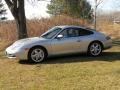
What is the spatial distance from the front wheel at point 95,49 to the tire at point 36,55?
2.18 m

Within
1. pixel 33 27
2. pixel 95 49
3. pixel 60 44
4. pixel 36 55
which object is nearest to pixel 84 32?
pixel 95 49

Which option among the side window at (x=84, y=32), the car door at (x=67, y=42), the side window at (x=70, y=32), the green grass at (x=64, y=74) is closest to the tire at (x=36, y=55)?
the green grass at (x=64, y=74)

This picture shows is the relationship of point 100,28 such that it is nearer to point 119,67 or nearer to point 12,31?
point 12,31

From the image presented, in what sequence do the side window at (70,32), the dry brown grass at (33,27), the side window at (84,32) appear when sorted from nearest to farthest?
the side window at (70,32) < the side window at (84,32) < the dry brown grass at (33,27)

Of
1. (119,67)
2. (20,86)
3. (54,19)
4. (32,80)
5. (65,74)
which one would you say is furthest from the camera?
(54,19)

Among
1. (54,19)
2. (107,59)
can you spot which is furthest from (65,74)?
(54,19)

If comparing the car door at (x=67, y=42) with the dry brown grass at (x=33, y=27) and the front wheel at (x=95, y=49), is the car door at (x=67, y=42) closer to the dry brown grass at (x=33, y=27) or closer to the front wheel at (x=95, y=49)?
the front wheel at (x=95, y=49)

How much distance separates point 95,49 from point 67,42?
144 cm

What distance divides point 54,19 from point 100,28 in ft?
20.2

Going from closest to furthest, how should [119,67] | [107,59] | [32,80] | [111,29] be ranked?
[32,80] < [119,67] < [107,59] < [111,29]

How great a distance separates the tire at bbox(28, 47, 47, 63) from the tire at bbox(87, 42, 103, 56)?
217 cm

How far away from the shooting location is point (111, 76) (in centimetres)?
1089

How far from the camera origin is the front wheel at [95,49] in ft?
50.6

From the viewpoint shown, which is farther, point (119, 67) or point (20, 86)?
point (119, 67)
